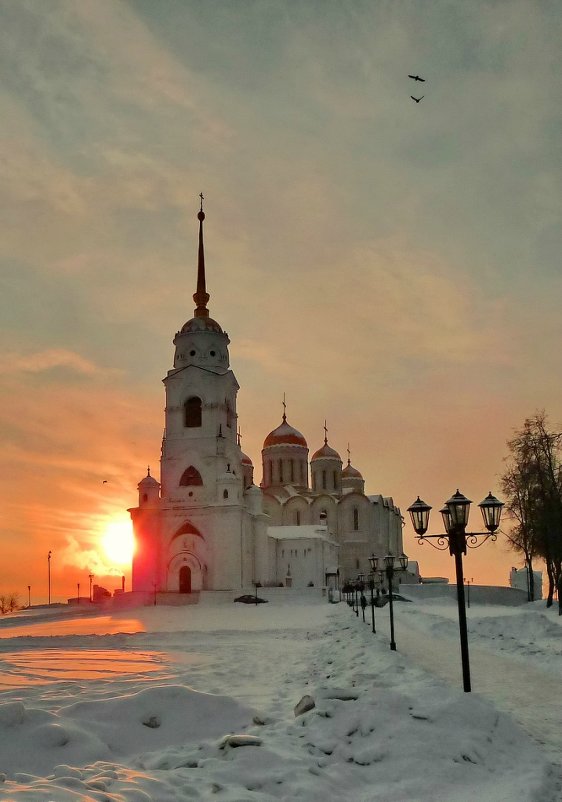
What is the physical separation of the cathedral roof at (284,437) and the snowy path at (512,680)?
54527 mm

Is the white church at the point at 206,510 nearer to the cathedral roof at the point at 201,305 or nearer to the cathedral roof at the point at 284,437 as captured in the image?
the cathedral roof at the point at 201,305

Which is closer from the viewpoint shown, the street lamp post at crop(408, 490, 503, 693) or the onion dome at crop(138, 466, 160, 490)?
the street lamp post at crop(408, 490, 503, 693)

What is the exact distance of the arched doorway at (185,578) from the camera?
54547 mm

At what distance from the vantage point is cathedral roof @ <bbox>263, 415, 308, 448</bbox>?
78188 mm

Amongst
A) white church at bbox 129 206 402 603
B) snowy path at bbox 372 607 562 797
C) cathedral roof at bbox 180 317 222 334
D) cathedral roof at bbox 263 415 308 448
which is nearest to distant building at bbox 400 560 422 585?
white church at bbox 129 206 402 603

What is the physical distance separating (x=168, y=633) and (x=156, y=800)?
2146 cm

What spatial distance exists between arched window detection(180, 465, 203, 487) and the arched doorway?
20.5 ft

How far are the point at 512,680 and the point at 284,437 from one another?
64127mm

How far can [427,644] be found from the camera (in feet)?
72.3

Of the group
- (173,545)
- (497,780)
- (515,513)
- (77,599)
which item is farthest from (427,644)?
(77,599)

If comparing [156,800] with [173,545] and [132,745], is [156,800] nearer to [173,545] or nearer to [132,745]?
[132,745]

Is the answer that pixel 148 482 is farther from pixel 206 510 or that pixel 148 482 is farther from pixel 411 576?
pixel 411 576

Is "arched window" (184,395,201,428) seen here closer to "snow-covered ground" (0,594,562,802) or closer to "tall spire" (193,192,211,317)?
"tall spire" (193,192,211,317)

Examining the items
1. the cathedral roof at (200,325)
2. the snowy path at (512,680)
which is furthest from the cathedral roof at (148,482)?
the snowy path at (512,680)
